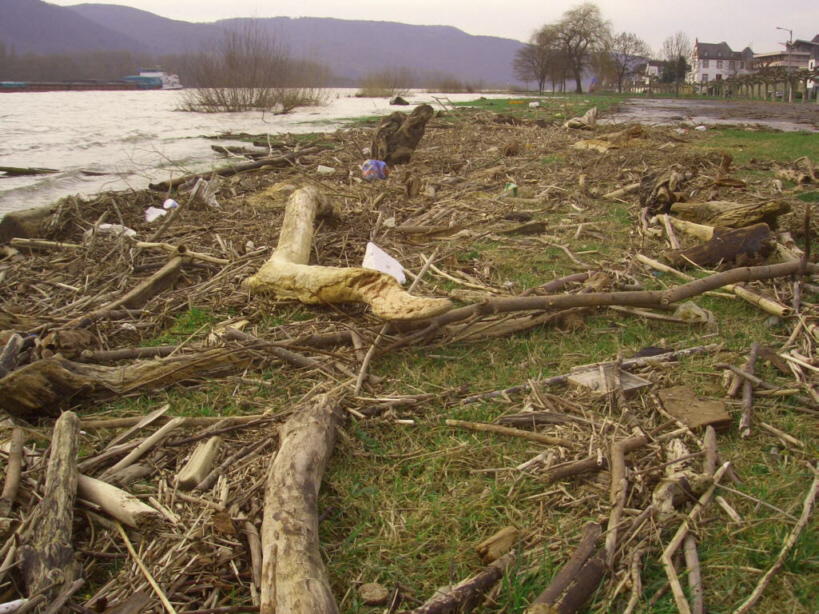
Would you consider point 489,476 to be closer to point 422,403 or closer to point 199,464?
point 422,403

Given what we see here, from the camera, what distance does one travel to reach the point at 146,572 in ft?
6.89

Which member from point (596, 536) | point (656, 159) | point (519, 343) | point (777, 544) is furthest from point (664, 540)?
point (656, 159)

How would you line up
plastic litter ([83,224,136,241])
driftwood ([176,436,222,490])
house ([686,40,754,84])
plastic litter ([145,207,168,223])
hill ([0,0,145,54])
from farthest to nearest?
hill ([0,0,145,54]) < house ([686,40,754,84]) < plastic litter ([145,207,168,223]) < plastic litter ([83,224,136,241]) < driftwood ([176,436,222,490])

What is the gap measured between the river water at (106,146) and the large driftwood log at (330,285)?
5.65m

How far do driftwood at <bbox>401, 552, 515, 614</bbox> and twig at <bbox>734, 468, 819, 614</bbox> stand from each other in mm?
809

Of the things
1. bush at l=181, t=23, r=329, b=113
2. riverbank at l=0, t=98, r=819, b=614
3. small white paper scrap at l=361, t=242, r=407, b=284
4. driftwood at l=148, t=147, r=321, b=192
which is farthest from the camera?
bush at l=181, t=23, r=329, b=113

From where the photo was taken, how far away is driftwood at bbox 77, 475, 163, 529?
2.32 m

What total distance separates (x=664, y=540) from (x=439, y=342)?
6.23 ft

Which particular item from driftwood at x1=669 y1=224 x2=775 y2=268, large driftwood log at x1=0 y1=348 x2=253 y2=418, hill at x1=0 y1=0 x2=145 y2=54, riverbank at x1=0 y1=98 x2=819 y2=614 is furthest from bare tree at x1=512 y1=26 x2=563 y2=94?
hill at x1=0 y1=0 x2=145 y2=54

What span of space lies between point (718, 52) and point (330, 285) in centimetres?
12117

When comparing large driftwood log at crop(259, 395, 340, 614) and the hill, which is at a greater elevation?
the hill

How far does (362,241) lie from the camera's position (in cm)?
593

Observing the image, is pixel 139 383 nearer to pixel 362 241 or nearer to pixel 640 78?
pixel 362 241

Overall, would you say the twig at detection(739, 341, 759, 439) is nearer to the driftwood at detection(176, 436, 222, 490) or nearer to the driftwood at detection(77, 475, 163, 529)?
the driftwood at detection(176, 436, 222, 490)
